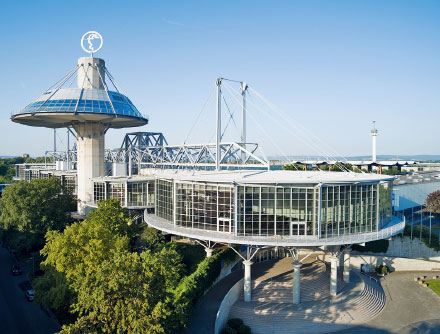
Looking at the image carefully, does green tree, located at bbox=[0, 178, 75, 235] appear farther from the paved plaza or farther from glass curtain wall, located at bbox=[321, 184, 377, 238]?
glass curtain wall, located at bbox=[321, 184, 377, 238]

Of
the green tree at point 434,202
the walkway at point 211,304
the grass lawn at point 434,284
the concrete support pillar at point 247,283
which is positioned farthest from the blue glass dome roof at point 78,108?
the green tree at point 434,202

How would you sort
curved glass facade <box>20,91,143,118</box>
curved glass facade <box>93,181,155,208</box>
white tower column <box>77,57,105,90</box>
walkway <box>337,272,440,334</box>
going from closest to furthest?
walkway <box>337,272,440,334</box>, curved glass facade <box>93,181,155,208</box>, curved glass facade <box>20,91,143,118</box>, white tower column <box>77,57,105,90</box>

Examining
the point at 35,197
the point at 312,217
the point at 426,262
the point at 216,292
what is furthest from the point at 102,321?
the point at 426,262

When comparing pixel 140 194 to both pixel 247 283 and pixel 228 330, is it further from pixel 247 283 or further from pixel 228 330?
pixel 228 330

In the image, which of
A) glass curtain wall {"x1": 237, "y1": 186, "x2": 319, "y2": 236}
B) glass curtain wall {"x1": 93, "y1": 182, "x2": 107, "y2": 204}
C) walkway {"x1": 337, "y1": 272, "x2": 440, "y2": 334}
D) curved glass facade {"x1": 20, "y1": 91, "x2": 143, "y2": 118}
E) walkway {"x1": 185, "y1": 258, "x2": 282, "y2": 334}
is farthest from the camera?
curved glass facade {"x1": 20, "y1": 91, "x2": 143, "y2": 118}

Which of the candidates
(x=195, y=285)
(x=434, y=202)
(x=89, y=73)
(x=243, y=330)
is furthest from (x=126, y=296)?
(x=434, y=202)

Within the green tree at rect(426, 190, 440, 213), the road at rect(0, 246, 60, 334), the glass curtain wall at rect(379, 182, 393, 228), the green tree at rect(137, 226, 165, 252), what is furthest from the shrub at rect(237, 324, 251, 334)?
the green tree at rect(426, 190, 440, 213)

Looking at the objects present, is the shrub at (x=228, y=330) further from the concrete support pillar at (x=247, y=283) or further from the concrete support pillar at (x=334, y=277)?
the concrete support pillar at (x=334, y=277)
